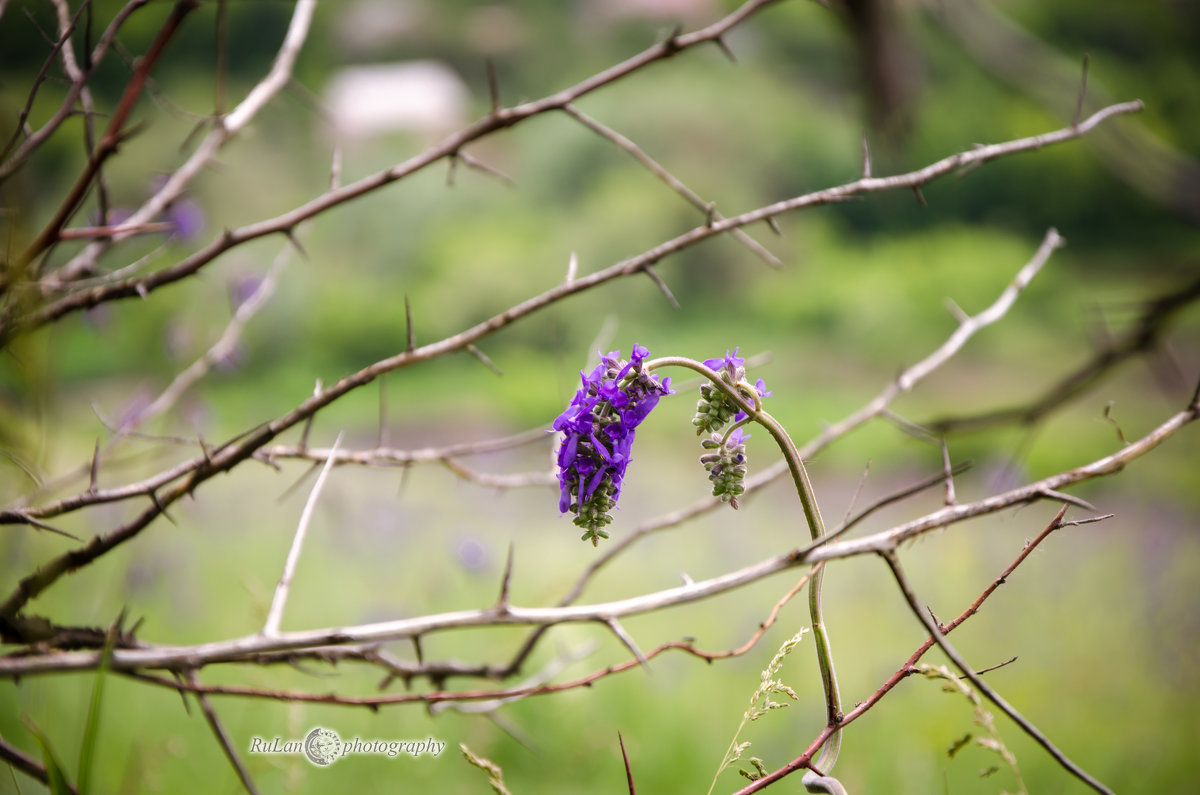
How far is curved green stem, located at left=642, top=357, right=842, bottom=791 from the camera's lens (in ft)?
1.03

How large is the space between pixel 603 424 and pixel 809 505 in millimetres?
96

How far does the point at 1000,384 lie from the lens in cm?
231

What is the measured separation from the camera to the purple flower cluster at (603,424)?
320 millimetres

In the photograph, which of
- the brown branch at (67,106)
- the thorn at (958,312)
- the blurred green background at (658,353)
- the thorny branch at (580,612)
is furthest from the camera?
the blurred green background at (658,353)

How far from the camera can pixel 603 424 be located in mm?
321

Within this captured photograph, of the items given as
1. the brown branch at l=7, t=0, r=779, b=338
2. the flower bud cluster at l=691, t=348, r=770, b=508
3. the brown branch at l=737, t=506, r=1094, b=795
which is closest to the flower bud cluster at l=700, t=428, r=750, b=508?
the flower bud cluster at l=691, t=348, r=770, b=508

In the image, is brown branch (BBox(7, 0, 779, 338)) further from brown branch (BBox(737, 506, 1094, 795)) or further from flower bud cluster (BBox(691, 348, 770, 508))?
brown branch (BBox(737, 506, 1094, 795))

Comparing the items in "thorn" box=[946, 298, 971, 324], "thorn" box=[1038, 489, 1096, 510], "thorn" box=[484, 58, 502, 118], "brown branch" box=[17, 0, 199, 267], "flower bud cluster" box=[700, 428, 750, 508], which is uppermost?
"thorn" box=[484, 58, 502, 118]

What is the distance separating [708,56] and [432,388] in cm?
161

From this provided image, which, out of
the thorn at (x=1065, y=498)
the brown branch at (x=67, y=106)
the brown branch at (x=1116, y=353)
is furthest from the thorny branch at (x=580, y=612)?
the brown branch at (x=67, y=106)

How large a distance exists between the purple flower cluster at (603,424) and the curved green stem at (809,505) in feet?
0.04

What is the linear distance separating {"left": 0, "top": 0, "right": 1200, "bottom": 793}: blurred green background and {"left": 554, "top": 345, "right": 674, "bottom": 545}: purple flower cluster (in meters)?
0.16

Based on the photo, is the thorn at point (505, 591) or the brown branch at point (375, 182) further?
the brown branch at point (375, 182)

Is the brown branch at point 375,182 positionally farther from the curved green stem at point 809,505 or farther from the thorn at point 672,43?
the curved green stem at point 809,505
